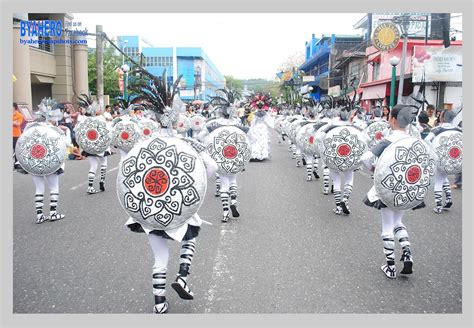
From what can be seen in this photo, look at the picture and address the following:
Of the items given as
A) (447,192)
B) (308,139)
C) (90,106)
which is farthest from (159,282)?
(308,139)

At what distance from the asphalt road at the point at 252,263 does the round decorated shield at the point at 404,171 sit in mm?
916

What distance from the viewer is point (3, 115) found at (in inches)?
161

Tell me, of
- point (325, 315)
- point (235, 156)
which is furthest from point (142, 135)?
point (325, 315)

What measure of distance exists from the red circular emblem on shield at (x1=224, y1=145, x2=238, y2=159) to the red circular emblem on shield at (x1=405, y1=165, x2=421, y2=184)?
10.1ft

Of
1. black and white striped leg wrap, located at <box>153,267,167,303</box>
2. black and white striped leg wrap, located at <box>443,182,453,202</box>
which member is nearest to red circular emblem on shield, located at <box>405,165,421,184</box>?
black and white striped leg wrap, located at <box>153,267,167,303</box>

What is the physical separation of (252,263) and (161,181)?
6.46 feet

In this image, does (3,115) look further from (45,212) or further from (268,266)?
(45,212)

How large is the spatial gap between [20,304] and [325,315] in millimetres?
2797

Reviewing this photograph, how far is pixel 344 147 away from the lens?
7.55m

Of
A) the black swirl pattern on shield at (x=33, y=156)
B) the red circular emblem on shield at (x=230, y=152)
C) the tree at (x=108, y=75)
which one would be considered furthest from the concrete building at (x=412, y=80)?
the tree at (x=108, y=75)

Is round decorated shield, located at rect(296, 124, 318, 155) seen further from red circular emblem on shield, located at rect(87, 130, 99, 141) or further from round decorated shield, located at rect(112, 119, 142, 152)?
red circular emblem on shield, located at rect(87, 130, 99, 141)

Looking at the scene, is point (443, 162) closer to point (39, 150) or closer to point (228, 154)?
point (228, 154)

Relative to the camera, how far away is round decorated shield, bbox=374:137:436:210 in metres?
4.53

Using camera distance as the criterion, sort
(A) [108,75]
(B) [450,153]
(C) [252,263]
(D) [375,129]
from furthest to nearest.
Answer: (A) [108,75] < (D) [375,129] < (B) [450,153] < (C) [252,263]
